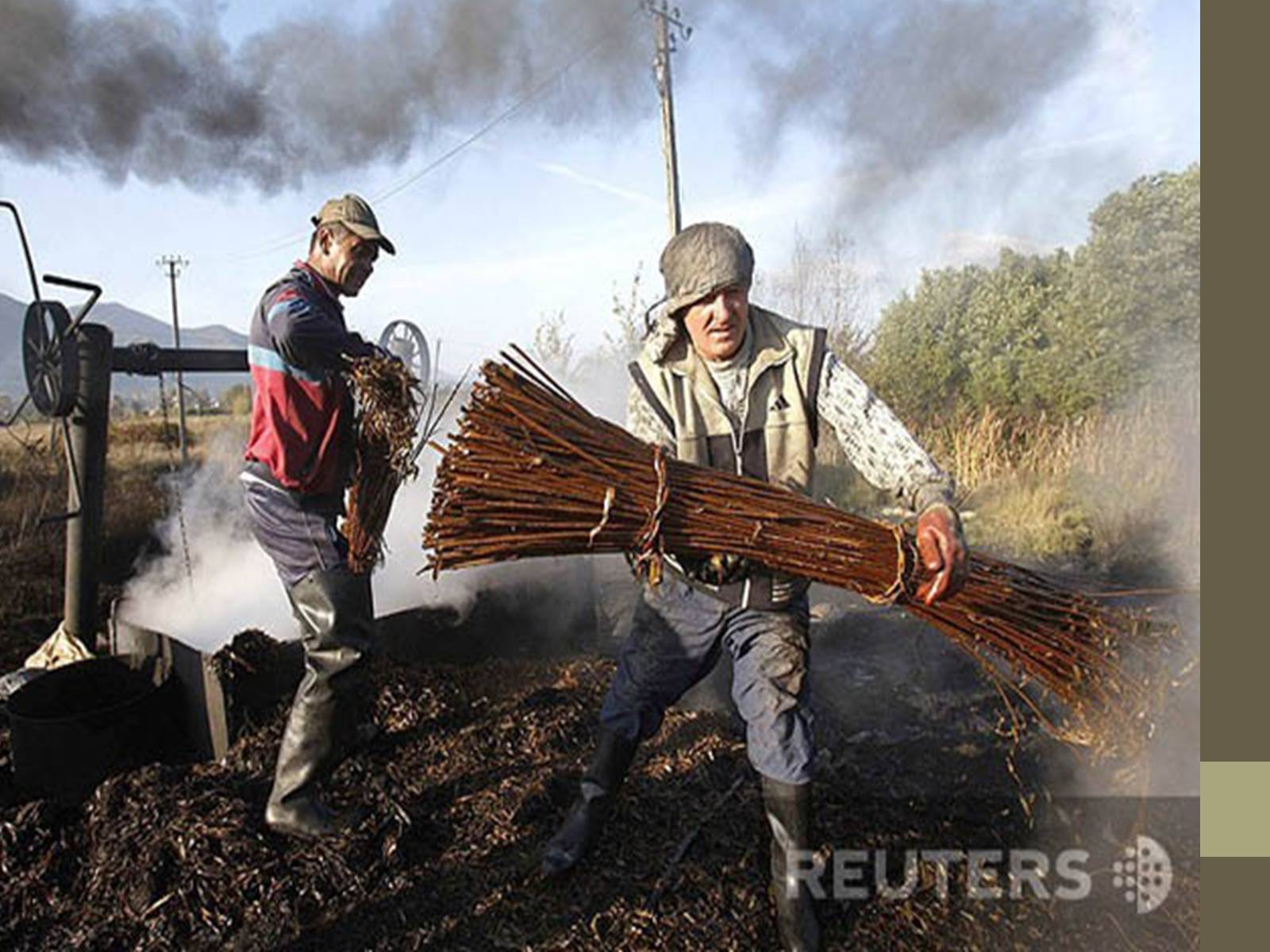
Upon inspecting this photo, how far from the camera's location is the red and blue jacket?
9.50 ft

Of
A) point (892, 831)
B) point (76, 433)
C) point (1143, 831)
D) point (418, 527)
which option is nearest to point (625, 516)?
point (892, 831)

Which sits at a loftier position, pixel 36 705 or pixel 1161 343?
pixel 1161 343

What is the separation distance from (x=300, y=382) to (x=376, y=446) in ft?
1.21

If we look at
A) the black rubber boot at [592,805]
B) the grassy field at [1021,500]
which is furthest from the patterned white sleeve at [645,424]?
the grassy field at [1021,500]

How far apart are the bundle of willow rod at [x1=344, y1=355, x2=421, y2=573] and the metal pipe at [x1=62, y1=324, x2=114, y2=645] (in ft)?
6.59

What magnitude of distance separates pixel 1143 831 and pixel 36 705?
4.95 meters

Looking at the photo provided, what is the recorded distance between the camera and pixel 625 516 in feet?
7.30

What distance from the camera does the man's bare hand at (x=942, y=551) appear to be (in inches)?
83.0

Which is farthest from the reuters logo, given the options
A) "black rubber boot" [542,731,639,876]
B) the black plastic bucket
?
the black plastic bucket

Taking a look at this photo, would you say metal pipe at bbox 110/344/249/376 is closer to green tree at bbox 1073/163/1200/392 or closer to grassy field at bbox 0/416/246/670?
grassy field at bbox 0/416/246/670

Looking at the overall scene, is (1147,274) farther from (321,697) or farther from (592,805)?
(321,697)

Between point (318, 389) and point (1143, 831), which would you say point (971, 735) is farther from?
point (318, 389)

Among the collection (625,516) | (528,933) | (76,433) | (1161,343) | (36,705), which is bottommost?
(528,933)

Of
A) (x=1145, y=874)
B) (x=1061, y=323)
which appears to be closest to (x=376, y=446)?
(x=1145, y=874)
